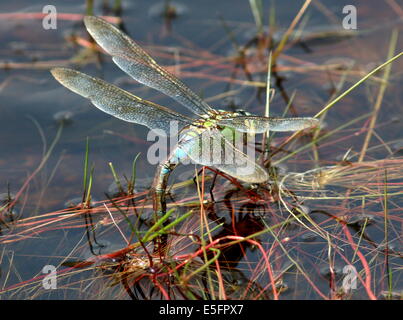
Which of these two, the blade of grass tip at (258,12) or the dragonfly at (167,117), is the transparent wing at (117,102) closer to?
the dragonfly at (167,117)

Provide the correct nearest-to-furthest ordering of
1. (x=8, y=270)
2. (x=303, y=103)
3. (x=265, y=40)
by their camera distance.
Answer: (x=8, y=270) < (x=303, y=103) < (x=265, y=40)

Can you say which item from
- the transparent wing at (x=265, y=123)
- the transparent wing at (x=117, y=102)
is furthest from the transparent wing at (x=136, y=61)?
the transparent wing at (x=265, y=123)

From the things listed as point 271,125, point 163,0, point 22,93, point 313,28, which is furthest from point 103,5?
point 271,125

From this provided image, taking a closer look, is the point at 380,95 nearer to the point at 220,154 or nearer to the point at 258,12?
the point at 258,12

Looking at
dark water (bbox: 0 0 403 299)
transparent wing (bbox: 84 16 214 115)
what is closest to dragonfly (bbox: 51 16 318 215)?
transparent wing (bbox: 84 16 214 115)

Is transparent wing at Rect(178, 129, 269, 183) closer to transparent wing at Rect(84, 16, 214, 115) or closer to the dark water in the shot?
transparent wing at Rect(84, 16, 214, 115)

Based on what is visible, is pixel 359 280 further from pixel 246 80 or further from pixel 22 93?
pixel 22 93

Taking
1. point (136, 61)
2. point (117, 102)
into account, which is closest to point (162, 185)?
point (117, 102)

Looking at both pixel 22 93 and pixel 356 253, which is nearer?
pixel 356 253
